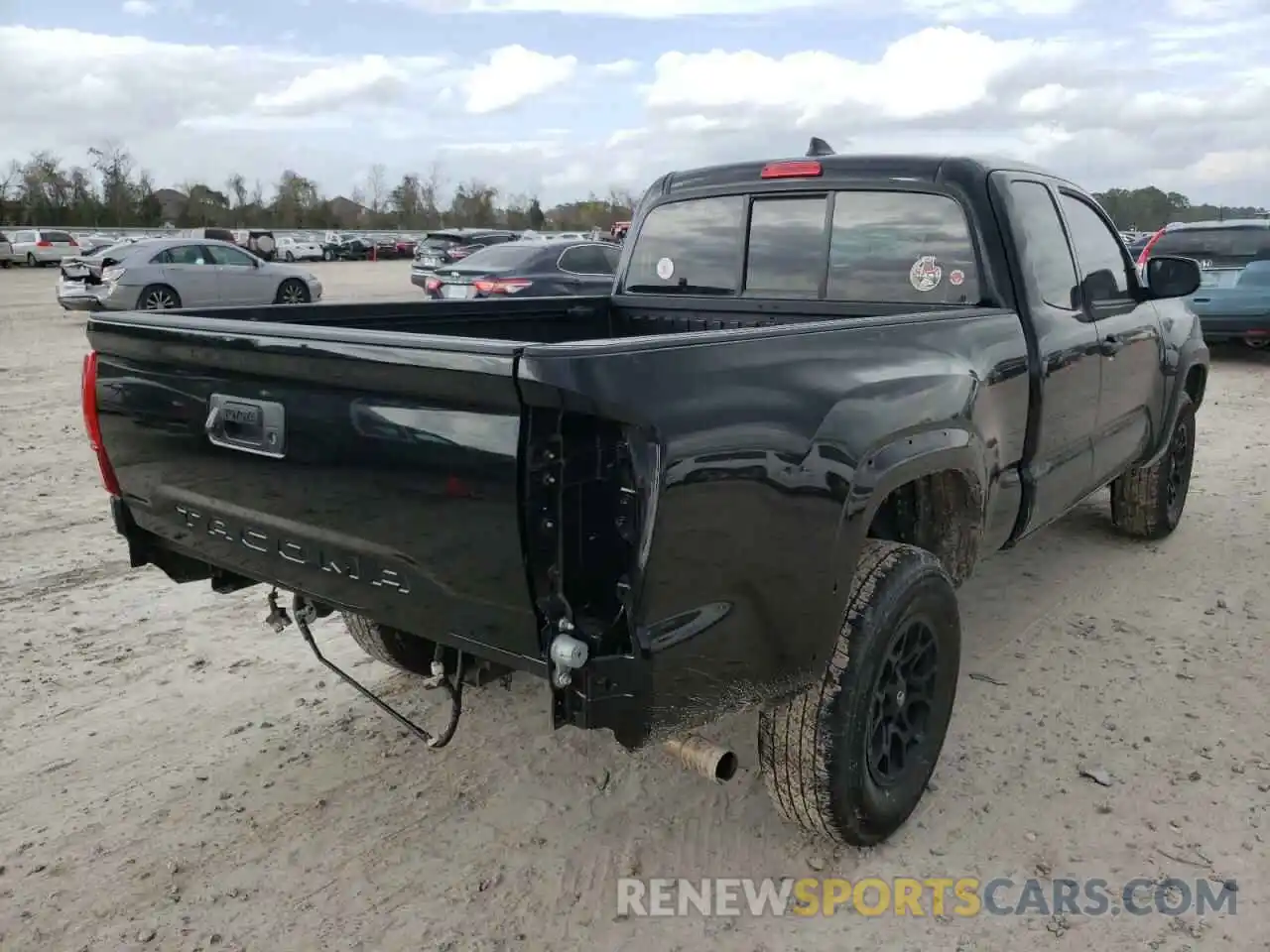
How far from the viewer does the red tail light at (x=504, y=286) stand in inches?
512

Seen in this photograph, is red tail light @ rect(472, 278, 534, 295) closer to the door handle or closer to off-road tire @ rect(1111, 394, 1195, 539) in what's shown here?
off-road tire @ rect(1111, 394, 1195, 539)

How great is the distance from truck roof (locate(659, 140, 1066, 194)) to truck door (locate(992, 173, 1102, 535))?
8 centimetres

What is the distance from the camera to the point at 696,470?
2.11 m

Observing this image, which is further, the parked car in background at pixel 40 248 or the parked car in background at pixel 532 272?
the parked car in background at pixel 40 248

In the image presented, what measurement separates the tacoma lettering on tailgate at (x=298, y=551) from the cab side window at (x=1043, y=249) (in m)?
2.57

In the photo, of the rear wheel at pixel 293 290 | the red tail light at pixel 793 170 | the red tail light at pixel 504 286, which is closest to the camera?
the red tail light at pixel 793 170

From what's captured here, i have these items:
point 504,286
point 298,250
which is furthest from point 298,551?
point 298,250

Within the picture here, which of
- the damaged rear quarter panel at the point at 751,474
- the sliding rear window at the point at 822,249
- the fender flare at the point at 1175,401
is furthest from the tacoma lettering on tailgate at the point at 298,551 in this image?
the fender flare at the point at 1175,401

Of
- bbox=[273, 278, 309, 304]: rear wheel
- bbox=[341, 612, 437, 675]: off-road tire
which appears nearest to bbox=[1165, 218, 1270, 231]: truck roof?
bbox=[341, 612, 437, 675]: off-road tire

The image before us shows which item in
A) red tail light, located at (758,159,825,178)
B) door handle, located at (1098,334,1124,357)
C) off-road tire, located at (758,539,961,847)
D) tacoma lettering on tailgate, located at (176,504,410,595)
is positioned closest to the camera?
tacoma lettering on tailgate, located at (176,504,410,595)

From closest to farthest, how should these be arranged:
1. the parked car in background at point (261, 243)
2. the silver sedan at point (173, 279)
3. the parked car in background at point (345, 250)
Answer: the silver sedan at point (173, 279), the parked car in background at point (261, 243), the parked car in background at point (345, 250)

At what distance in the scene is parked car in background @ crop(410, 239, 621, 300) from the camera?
13086mm

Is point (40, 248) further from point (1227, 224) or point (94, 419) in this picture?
point (94, 419)

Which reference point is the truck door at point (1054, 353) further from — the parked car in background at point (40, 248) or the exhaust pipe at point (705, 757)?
the parked car in background at point (40, 248)
